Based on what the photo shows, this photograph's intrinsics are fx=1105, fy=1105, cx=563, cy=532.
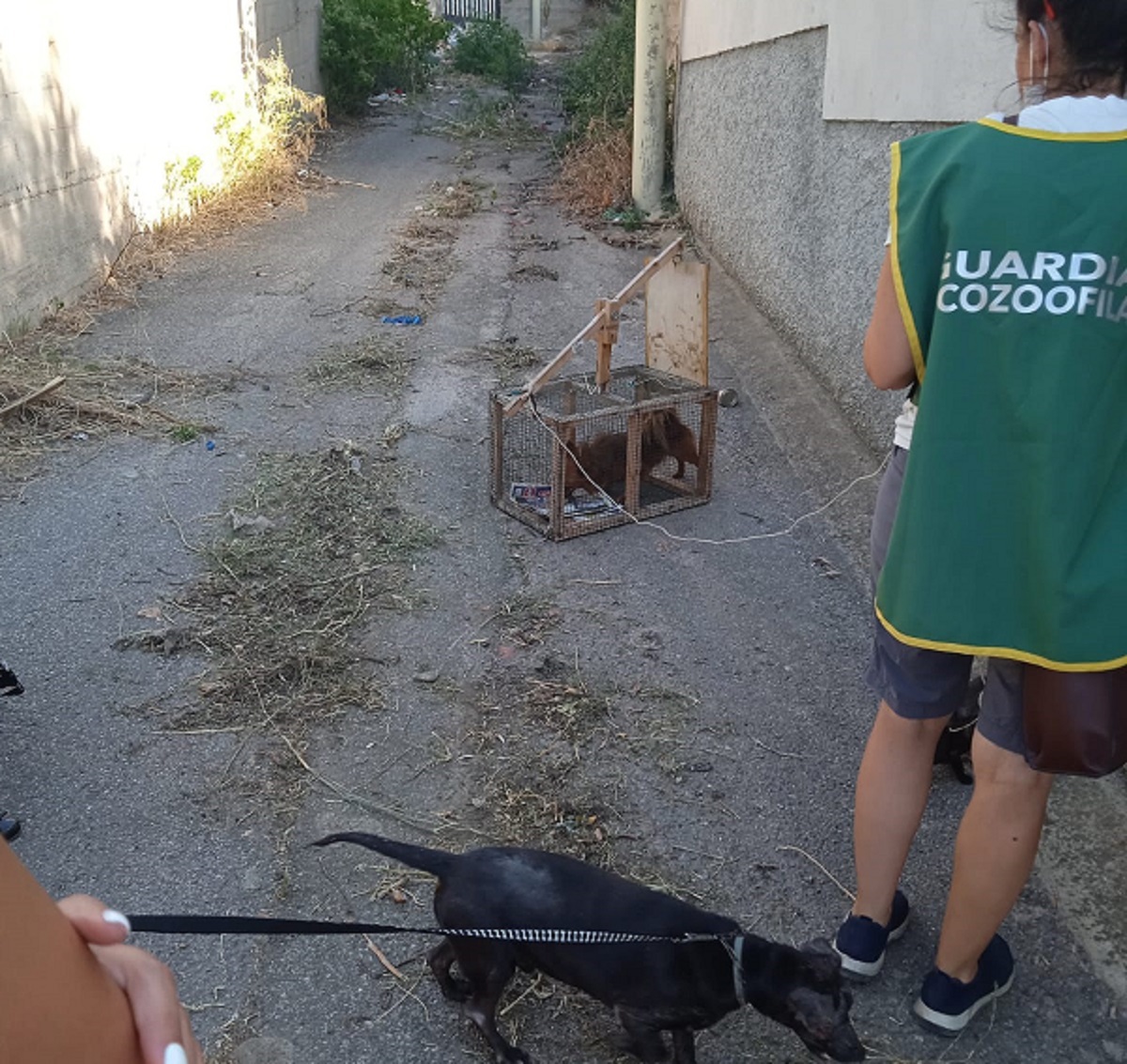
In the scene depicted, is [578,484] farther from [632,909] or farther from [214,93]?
[214,93]

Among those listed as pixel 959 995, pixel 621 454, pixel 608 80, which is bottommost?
pixel 959 995

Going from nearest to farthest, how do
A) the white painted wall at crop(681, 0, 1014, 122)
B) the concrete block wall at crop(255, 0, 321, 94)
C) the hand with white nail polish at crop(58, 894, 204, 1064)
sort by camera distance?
the hand with white nail polish at crop(58, 894, 204, 1064) < the white painted wall at crop(681, 0, 1014, 122) < the concrete block wall at crop(255, 0, 321, 94)

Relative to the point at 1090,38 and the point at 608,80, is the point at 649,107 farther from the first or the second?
the point at 1090,38

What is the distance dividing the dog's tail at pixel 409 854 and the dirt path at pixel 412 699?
1.40ft

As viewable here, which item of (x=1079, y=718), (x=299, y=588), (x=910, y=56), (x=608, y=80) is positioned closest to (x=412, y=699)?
(x=299, y=588)

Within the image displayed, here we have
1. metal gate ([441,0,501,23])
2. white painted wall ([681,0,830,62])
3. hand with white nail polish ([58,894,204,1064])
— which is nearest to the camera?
hand with white nail polish ([58,894,204,1064])

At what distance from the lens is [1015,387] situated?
1.81 m

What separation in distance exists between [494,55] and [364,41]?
4559 millimetres

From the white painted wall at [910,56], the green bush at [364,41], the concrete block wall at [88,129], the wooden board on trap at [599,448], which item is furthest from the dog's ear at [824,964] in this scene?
the green bush at [364,41]

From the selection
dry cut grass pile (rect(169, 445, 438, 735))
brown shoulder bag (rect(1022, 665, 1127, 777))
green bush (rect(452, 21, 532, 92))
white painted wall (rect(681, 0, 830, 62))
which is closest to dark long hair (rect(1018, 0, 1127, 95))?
brown shoulder bag (rect(1022, 665, 1127, 777))

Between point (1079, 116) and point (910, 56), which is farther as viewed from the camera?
point (910, 56)

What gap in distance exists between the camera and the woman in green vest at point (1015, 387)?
172cm

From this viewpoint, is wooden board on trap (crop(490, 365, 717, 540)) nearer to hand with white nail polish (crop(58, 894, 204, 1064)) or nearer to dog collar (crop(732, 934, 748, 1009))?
dog collar (crop(732, 934, 748, 1009))

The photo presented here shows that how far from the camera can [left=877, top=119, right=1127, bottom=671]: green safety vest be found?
1718mm
